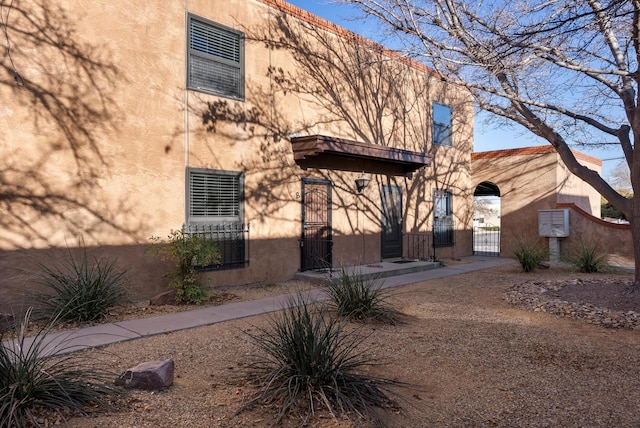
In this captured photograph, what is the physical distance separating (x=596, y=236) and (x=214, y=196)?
11.8 meters

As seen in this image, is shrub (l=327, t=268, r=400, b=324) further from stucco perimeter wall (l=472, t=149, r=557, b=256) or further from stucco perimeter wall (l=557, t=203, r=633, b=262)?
stucco perimeter wall (l=472, t=149, r=557, b=256)

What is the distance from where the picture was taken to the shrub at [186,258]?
7.44 m

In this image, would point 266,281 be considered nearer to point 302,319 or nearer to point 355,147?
point 355,147

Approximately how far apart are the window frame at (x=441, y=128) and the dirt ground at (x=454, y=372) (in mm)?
8711

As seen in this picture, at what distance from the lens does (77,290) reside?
6.18 m

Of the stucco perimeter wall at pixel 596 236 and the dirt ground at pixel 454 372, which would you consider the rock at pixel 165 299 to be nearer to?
the dirt ground at pixel 454 372

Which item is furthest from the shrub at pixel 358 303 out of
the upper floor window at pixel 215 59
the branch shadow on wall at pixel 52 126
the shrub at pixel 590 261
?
the shrub at pixel 590 261

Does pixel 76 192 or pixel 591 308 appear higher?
pixel 76 192

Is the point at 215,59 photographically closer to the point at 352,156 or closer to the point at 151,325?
the point at 352,156

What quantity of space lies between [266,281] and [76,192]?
4.12 m

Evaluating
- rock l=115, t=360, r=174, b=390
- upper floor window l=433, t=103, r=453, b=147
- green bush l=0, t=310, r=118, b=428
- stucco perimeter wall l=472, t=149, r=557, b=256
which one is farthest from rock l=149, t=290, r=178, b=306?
stucco perimeter wall l=472, t=149, r=557, b=256

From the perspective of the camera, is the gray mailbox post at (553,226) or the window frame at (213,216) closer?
the window frame at (213,216)

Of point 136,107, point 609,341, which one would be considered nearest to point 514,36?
point 609,341

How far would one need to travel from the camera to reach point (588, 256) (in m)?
11.4
